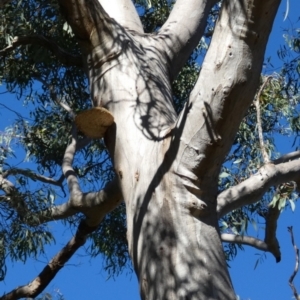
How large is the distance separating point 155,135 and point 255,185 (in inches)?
26.9

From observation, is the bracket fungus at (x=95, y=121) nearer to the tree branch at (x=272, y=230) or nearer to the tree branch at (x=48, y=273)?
the tree branch at (x=272, y=230)

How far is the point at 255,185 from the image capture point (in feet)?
10.8

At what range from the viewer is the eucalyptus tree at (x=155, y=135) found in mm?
2350

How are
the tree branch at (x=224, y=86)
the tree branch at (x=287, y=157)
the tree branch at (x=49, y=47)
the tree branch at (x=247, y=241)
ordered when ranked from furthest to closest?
the tree branch at (x=49, y=47), the tree branch at (x=247, y=241), the tree branch at (x=287, y=157), the tree branch at (x=224, y=86)

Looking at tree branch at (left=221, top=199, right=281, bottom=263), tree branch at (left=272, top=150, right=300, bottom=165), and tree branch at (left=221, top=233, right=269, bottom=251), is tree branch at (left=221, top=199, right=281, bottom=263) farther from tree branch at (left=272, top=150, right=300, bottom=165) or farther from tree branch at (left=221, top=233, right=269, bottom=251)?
tree branch at (left=272, top=150, right=300, bottom=165)

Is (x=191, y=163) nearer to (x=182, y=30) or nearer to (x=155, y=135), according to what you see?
(x=155, y=135)

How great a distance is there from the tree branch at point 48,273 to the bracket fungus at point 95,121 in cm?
164

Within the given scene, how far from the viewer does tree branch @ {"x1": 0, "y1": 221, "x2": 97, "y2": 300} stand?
461 cm

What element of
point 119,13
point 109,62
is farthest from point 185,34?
point 109,62

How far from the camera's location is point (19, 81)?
593 cm

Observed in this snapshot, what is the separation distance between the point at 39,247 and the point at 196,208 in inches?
108

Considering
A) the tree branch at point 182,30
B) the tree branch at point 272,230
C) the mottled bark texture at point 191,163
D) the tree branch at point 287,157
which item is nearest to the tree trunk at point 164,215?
the mottled bark texture at point 191,163

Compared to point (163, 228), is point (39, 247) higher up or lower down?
higher up

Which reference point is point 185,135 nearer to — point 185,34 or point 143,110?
point 143,110
